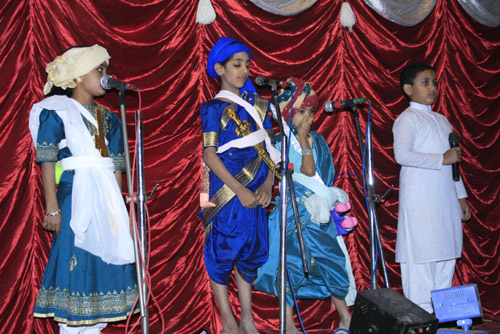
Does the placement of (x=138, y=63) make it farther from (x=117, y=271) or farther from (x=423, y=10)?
(x=423, y=10)

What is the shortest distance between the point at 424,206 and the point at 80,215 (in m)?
2.26

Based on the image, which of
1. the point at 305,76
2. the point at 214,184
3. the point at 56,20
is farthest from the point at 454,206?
the point at 56,20

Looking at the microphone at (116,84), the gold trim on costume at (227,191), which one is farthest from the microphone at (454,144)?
the microphone at (116,84)

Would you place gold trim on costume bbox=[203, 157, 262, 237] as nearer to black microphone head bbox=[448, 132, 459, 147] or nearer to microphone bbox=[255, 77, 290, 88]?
microphone bbox=[255, 77, 290, 88]

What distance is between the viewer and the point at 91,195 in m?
3.03

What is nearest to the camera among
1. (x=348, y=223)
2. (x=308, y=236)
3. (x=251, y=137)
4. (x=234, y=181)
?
(x=234, y=181)

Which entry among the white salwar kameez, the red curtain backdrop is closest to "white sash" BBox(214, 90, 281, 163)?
the red curtain backdrop

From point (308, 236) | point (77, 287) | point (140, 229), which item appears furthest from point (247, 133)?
point (77, 287)

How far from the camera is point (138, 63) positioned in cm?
380

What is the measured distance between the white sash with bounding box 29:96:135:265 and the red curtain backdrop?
1.57 feet

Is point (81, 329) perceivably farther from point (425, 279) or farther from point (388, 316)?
point (425, 279)

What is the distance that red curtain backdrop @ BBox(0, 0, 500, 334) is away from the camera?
345 cm

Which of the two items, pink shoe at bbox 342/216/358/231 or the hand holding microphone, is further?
pink shoe at bbox 342/216/358/231

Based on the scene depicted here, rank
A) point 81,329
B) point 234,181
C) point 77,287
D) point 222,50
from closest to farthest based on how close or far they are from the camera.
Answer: point 77,287 < point 81,329 < point 234,181 < point 222,50
